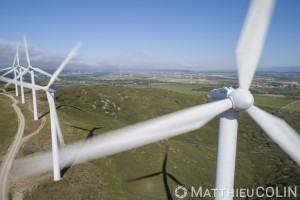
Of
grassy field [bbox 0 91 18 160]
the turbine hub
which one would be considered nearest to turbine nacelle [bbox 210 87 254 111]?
the turbine hub

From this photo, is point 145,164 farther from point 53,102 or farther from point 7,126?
point 7,126

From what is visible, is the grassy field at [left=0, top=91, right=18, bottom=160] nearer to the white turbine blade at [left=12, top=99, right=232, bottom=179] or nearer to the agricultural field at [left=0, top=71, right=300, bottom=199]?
the agricultural field at [left=0, top=71, right=300, bottom=199]

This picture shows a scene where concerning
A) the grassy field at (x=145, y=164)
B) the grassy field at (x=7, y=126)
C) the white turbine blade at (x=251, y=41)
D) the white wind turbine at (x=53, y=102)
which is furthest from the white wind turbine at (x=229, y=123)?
the grassy field at (x=7, y=126)

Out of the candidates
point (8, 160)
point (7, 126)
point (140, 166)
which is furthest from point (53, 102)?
point (7, 126)

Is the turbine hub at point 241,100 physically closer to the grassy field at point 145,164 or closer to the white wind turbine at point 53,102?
the white wind turbine at point 53,102

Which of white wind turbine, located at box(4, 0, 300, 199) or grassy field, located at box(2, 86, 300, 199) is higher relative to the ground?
white wind turbine, located at box(4, 0, 300, 199)

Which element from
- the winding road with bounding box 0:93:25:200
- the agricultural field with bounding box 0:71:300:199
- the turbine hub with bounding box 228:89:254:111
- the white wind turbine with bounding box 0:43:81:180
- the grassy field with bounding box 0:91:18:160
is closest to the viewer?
the turbine hub with bounding box 228:89:254:111

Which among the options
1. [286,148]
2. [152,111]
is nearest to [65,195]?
[286,148]
